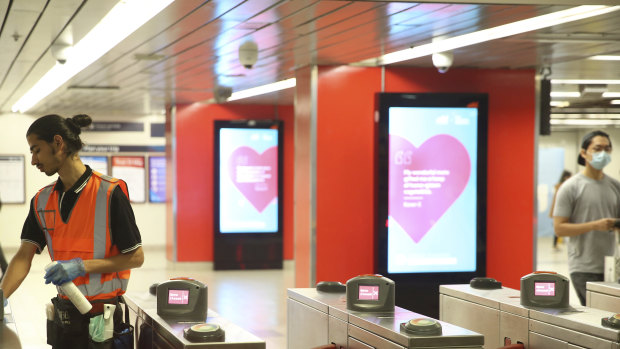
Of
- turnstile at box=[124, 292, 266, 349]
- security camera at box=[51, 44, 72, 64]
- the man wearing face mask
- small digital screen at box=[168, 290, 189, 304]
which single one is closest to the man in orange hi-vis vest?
turnstile at box=[124, 292, 266, 349]

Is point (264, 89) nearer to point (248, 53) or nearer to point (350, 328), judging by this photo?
point (248, 53)

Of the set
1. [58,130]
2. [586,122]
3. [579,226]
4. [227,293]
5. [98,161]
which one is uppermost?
[586,122]

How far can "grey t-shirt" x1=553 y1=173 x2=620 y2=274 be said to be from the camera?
5293mm

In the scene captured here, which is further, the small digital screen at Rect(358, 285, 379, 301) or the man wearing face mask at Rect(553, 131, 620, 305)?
the man wearing face mask at Rect(553, 131, 620, 305)

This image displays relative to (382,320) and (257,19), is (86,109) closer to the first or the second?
(257,19)

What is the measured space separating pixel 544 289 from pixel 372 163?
2658 mm

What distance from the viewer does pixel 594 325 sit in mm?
3488

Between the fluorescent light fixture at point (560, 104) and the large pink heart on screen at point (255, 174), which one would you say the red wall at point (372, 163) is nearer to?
the fluorescent light fixture at point (560, 104)

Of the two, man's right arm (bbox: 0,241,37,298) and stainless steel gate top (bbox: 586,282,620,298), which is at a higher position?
man's right arm (bbox: 0,241,37,298)

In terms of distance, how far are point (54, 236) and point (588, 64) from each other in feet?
17.5

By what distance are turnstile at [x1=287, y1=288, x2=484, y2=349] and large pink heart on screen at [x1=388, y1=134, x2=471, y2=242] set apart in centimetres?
175

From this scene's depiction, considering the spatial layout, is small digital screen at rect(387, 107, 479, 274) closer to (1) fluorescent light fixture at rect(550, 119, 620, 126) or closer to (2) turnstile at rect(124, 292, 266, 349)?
(2) turnstile at rect(124, 292, 266, 349)

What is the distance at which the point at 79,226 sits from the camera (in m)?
2.96

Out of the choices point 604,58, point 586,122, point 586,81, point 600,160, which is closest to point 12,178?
point 586,122
